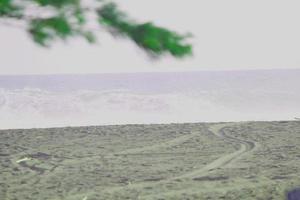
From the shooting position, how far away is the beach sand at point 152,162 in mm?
7559

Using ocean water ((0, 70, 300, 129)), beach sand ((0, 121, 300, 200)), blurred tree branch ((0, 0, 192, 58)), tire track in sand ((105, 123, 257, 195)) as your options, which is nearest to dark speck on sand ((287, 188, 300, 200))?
beach sand ((0, 121, 300, 200))

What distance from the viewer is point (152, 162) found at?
383 inches

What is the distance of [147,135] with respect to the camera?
512 inches

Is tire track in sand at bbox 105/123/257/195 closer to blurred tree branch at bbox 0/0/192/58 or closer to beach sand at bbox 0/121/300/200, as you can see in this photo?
beach sand at bbox 0/121/300/200

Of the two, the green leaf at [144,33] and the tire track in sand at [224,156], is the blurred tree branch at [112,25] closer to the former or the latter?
the green leaf at [144,33]

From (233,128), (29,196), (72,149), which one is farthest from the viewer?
(233,128)

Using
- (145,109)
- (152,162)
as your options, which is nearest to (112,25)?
(152,162)

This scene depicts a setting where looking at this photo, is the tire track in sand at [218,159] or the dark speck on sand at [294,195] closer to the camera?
the dark speck on sand at [294,195]

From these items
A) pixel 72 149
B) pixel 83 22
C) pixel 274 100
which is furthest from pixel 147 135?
pixel 274 100

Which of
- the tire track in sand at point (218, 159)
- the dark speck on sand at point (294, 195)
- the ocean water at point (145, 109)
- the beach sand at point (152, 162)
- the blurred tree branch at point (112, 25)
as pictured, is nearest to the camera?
the blurred tree branch at point (112, 25)

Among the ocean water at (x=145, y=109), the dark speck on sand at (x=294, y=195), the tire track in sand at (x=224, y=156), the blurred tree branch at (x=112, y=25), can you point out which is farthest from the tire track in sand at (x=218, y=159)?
the ocean water at (x=145, y=109)

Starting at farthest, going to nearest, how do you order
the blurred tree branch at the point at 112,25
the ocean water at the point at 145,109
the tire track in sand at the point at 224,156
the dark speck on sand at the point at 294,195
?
the ocean water at the point at 145,109 < the tire track in sand at the point at 224,156 < the dark speck on sand at the point at 294,195 < the blurred tree branch at the point at 112,25

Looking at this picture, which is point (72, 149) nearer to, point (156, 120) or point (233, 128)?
point (233, 128)

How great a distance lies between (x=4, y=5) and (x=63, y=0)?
26 cm
